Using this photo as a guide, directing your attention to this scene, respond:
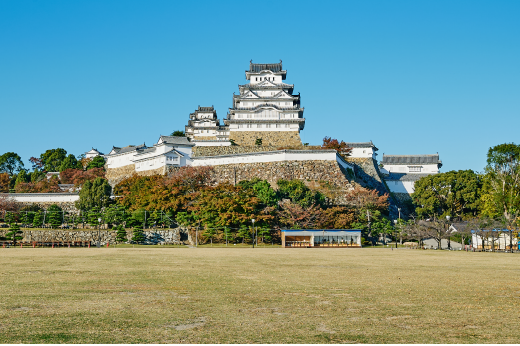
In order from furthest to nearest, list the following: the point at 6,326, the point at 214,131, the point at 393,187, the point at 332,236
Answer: the point at 214,131 → the point at 393,187 → the point at 332,236 → the point at 6,326

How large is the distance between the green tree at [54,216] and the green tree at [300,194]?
22916 millimetres

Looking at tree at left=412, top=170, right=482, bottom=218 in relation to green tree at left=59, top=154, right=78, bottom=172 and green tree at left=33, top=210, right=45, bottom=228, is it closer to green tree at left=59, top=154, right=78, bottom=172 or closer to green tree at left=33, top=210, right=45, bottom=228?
green tree at left=33, top=210, right=45, bottom=228

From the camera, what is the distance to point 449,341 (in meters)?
6.53

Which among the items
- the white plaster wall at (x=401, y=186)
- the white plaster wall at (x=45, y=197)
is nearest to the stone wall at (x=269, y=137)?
the white plaster wall at (x=401, y=186)

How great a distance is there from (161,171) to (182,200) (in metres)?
13.9

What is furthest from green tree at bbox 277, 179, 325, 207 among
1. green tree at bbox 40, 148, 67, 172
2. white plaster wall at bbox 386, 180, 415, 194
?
green tree at bbox 40, 148, 67, 172

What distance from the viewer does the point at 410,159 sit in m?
82.2

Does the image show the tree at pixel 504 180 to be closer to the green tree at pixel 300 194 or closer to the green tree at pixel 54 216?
the green tree at pixel 300 194

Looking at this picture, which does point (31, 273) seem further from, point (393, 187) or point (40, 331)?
point (393, 187)

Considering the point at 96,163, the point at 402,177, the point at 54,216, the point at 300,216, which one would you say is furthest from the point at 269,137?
the point at 54,216

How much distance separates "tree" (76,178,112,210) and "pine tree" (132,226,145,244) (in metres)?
10.2

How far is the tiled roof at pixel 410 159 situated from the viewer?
8119 cm

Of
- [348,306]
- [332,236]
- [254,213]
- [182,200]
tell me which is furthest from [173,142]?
[348,306]

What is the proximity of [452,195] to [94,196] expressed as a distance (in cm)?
4152
